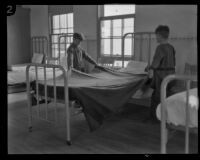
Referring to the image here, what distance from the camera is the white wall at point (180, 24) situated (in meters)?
3.90

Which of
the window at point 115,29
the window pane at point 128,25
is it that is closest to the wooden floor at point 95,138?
the window at point 115,29

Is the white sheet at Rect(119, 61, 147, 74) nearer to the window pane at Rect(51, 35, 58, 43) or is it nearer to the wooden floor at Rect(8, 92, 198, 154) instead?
the wooden floor at Rect(8, 92, 198, 154)

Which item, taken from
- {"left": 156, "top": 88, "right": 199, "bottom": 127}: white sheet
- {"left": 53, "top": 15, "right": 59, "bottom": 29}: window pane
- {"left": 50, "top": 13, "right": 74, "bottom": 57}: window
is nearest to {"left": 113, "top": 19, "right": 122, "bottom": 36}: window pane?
{"left": 50, "top": 13, "right": 74, "bottom": 57}: window

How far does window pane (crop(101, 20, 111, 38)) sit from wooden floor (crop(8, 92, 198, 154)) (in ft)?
6.05

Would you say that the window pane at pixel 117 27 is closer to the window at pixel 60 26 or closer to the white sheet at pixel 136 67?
the white sheet at pixel 136 67

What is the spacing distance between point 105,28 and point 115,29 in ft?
0.80

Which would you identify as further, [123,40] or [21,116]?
[123,40]

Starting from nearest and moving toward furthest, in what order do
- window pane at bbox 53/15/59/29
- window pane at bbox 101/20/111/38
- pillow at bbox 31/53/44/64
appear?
window pane at bbox 101/20/111/38
pillow at bbox 31/53/44/64
window pane at bbox 53/15/59/29

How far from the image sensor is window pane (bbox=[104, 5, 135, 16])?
15.8 feet
